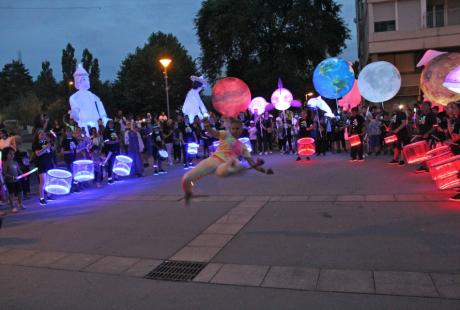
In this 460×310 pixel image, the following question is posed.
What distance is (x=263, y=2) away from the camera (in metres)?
38.5

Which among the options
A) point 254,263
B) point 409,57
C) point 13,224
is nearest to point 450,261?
point 254,263

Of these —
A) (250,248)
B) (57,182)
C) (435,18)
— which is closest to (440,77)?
(250,248)

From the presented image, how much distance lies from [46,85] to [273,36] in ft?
197

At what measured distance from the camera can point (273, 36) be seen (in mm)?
39125

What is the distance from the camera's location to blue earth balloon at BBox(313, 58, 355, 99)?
1565 cm

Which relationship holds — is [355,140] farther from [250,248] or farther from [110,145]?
[250,248]

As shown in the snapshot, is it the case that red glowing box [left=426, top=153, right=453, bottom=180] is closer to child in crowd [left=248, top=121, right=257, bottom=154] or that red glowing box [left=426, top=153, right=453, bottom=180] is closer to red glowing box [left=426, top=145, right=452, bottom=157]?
red glowing box [left=426, top=145, right=452, bottom=157]

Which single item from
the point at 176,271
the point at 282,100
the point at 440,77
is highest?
the point at 440,77

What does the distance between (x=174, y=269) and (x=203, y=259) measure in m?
0.48

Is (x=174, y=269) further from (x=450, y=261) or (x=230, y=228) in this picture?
(x=450, y=261)

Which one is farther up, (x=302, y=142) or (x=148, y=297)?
(x=302, y=142)

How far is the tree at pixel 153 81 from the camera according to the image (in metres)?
52.8

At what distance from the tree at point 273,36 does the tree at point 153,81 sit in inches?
515

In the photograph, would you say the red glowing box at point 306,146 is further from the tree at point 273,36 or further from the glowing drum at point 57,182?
the tree at point 273,36
